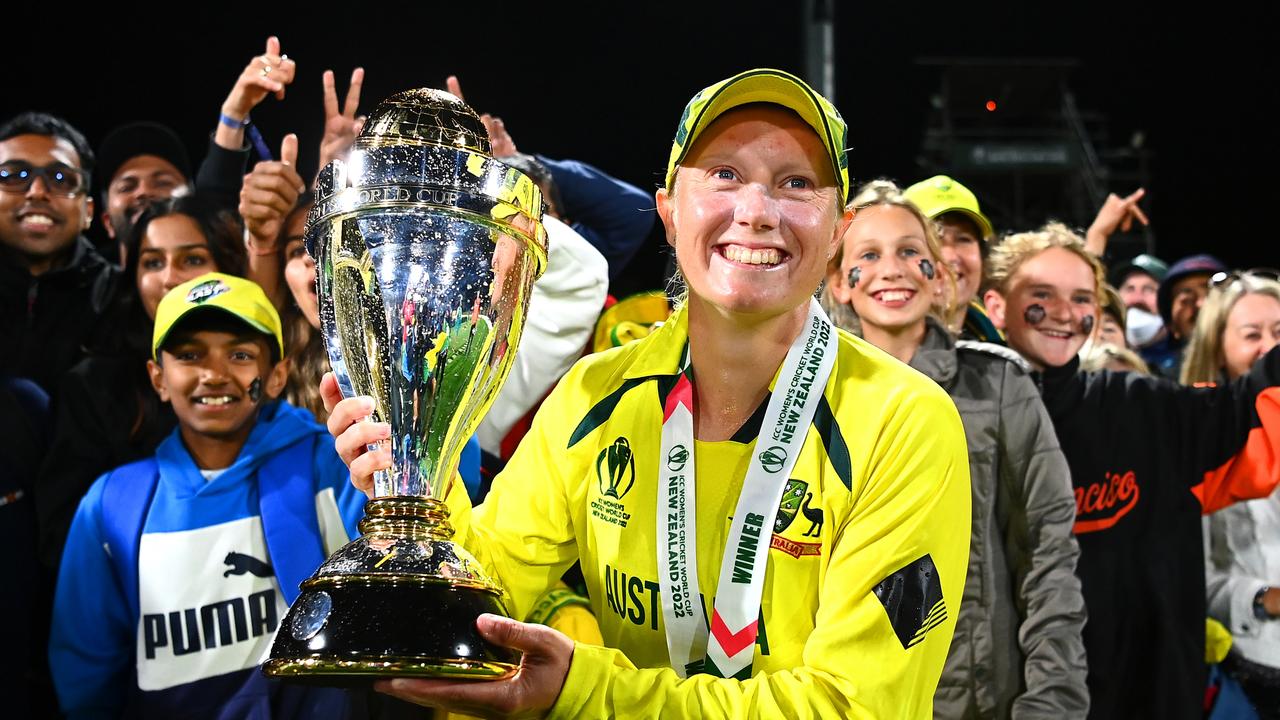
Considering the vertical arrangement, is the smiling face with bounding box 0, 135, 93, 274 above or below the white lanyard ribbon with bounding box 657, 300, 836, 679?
above

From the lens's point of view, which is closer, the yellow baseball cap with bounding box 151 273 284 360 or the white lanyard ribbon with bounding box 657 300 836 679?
the white lanyard ribbon with bounding box 657 300 836 679

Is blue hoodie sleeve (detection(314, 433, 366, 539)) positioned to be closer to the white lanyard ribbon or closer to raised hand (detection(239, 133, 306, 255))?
raised hand (detection(239, 133, 306, 255))

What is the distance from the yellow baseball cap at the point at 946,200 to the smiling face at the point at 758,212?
196 centimetres

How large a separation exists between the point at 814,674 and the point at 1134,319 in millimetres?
4768

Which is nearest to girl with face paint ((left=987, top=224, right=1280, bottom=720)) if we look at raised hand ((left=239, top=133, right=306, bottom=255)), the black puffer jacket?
raised hand ((left=239, top=133, right=306, bottom=255))

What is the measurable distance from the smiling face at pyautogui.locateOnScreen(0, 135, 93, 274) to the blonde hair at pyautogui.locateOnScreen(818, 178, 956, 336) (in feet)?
7.69

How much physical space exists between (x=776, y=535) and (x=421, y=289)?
606 mm

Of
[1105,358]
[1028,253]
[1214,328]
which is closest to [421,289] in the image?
[1028,253]

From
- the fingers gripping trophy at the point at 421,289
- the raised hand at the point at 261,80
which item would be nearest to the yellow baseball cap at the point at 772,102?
the fingers gripping trophy at the point at 421,289

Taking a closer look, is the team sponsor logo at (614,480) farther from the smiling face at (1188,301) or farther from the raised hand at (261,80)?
the smiling face at (1188,301)

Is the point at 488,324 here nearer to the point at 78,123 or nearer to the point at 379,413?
the point at 379,413

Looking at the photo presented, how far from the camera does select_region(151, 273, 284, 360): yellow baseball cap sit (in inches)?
115

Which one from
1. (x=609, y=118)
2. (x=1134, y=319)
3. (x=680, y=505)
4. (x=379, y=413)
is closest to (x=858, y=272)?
(x=680, y=505)

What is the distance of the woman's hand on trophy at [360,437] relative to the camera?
5.40 feet
